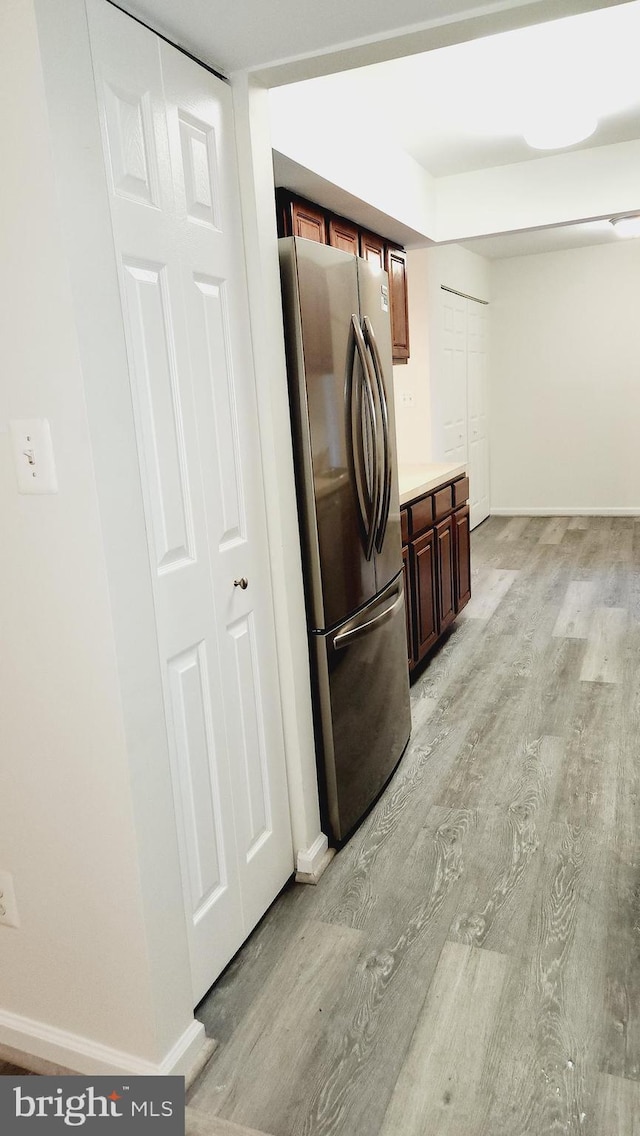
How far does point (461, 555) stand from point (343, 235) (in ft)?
5.77

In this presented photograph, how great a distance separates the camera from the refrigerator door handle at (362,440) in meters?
2.31

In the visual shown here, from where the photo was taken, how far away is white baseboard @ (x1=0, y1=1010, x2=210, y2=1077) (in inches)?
61.2

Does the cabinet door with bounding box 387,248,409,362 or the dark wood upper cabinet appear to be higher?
the dark wood upper cabinet

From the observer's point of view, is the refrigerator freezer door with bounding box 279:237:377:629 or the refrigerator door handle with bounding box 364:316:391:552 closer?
the refrigerator freezer door with bounding box 279:237:377:629

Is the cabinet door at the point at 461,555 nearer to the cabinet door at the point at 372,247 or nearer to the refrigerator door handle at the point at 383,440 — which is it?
the cabinet door at the point at 372,247

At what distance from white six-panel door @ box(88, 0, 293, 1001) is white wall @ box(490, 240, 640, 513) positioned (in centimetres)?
589

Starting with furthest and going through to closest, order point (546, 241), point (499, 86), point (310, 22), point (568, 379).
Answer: point (568, 379) → point (546, 241) → point (499, 86) → point (310, 22)

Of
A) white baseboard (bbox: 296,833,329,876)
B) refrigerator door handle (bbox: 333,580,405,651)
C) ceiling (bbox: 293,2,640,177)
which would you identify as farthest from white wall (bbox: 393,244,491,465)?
white baseboard (bbox: 296,833,329,876)

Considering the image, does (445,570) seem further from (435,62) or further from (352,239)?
(435,62)

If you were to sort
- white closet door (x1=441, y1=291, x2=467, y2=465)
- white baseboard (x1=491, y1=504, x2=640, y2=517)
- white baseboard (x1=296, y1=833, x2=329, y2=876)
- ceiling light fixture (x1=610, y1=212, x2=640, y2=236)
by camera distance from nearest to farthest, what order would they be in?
white baseboard (x1=296, y1=833, x2=329, y2=876), ceiling light fixture (x1=610, y1=212, x2=640, y2=236), white closet door (x1=441, y1=291, x2=467, y2=465), white baseboard (x1=491, y1=504, x2=640, y2=517)

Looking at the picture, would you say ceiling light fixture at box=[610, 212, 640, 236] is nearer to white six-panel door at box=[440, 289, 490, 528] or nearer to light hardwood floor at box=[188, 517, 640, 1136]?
white six-panel door at box=[440, 289, 490, 528]

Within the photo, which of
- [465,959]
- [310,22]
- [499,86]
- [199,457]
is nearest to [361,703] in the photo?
[465,959]

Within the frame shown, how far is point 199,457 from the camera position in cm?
169

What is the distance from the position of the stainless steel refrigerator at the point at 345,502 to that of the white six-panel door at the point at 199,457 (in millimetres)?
191
